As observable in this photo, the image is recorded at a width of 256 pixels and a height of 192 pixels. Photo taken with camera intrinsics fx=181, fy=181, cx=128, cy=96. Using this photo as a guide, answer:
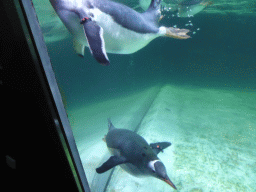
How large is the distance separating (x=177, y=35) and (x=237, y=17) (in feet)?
65.2

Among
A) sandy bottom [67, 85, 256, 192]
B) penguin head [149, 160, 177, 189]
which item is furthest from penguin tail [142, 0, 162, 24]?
sandy bottom [67, 85, 256, 192]

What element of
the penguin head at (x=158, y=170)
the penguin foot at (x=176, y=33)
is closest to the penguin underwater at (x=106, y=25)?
the penguin foot at (x=176, y=33)

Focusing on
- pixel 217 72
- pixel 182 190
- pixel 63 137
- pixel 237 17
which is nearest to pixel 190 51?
pixel 217 72

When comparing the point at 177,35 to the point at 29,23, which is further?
the point at 177,35

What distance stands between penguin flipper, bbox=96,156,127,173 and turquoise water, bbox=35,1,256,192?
0.74 meters

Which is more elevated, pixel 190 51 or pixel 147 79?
pixel 190 51

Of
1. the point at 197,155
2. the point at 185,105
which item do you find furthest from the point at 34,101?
the point at 185,105

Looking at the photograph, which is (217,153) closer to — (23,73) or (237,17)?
(23,73)

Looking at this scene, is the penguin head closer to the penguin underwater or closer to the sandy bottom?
the sandy bottom

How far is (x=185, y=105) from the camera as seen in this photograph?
7945 mm

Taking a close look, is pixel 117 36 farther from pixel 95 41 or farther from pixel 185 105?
pixel 185 105

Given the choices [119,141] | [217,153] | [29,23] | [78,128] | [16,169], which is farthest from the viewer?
[78,128]

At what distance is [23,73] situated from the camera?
2.40ft

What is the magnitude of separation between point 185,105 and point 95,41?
714 cm
